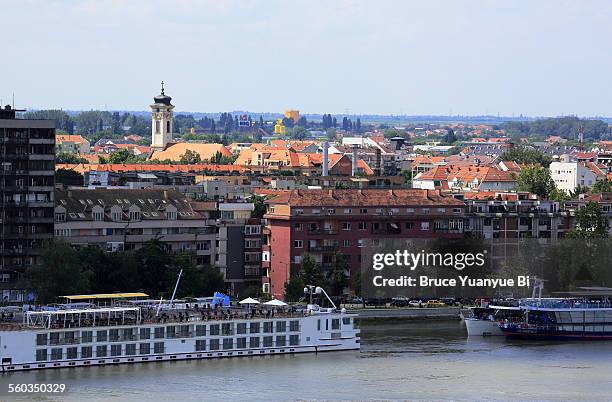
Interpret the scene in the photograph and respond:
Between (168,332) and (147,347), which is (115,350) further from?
(168,332)

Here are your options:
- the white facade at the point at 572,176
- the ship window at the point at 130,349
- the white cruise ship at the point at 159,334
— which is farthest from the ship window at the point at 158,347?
the white facade at the point at 572,176

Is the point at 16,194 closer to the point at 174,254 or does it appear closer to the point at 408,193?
the point at 174,254

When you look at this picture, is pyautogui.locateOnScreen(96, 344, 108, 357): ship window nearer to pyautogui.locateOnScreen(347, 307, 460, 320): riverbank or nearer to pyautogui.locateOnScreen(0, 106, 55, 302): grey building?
pyautogui.locateOnScreen(0, 106, 55, 302): grey building

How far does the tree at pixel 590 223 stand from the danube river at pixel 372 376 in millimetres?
16192

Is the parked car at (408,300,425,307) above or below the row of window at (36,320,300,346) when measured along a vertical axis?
below

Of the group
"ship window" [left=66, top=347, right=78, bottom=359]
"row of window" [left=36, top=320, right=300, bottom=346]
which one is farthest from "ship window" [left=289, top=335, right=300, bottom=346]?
"ship window" [left=66, top=347, right=78, bottom=359]

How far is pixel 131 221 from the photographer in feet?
214

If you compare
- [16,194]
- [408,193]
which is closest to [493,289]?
[408,193]

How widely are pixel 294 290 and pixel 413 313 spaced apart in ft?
11.4

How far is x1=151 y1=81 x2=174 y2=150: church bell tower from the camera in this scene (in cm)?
15725

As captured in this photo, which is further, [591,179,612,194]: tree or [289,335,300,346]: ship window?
[591,179,612,194]: tree

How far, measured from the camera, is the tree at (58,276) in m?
56.7

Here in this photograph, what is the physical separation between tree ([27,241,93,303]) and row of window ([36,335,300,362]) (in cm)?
647

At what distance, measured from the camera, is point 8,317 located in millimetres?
50719
